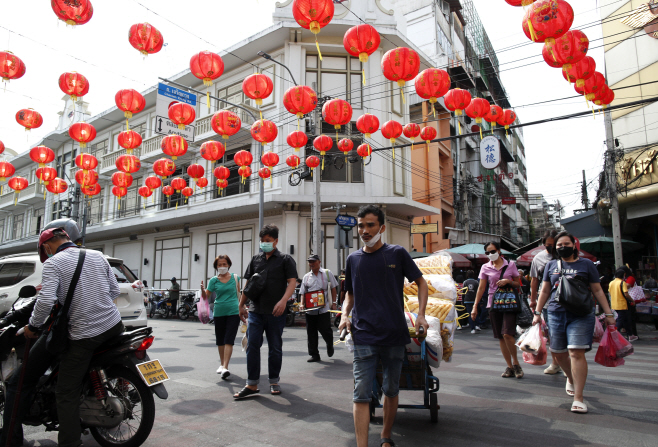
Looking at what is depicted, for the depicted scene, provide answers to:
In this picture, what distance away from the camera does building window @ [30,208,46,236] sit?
3631 centimetres

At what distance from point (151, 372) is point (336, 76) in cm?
1898

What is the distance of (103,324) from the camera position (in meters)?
3.20

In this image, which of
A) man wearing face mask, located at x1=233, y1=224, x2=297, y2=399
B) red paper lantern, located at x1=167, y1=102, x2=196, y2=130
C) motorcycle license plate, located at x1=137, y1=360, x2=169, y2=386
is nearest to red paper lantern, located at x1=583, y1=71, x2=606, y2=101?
man wearing face mask, located at x1=233, y1=224, x2=297, y2=399

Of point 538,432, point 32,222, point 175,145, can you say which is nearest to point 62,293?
point 538,432

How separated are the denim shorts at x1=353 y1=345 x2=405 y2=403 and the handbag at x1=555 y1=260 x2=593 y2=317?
2.20 metres

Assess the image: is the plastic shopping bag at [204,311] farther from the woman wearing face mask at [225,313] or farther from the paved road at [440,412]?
the woman wearing face mask at [225,313]

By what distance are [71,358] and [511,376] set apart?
5309 millimetres

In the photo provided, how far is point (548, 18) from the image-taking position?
6.39 m

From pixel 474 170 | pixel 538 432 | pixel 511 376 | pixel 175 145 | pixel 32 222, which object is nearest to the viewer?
pixel 538 432

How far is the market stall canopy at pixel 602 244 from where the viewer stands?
17500 mm

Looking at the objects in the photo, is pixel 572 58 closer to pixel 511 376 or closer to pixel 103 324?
pixel 511 376

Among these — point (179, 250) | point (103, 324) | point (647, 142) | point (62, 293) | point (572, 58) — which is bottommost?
point (103, 324)

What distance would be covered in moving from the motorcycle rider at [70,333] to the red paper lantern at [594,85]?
30.9 ft

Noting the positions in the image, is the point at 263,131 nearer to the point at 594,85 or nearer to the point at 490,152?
the point at 594,85
